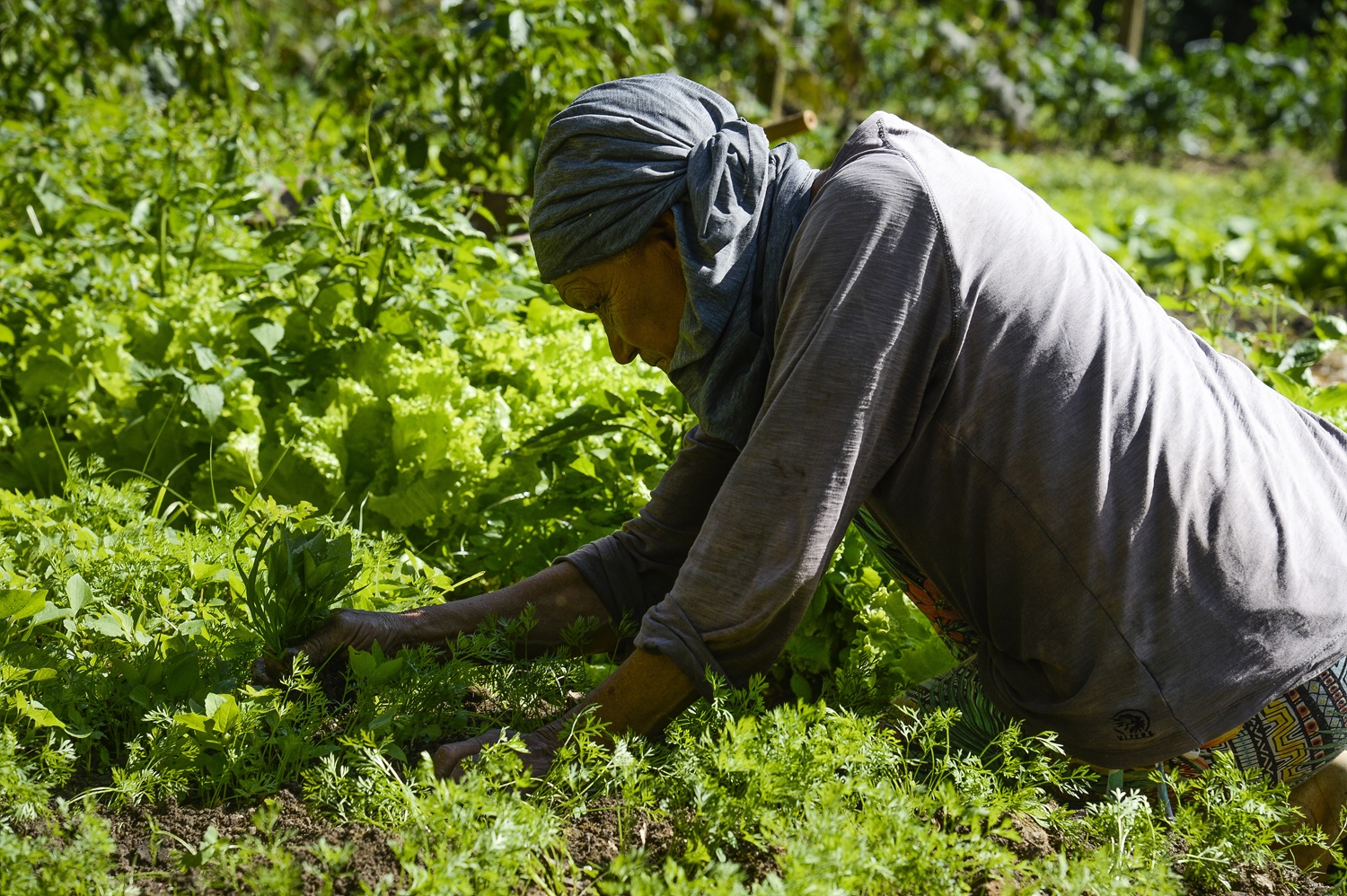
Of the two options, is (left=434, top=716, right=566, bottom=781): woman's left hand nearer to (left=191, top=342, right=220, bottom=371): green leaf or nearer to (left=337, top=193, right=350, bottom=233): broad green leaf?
(left=191, top=342, right=220, bottom=371): green leaf

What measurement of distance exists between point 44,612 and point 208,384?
110 centimetres

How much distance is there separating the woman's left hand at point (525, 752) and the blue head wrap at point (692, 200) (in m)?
0.56

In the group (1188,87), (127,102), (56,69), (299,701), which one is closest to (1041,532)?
(299,701)

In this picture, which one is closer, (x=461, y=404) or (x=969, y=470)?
(x=969, y=470)

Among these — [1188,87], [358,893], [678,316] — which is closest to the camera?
[358,893]

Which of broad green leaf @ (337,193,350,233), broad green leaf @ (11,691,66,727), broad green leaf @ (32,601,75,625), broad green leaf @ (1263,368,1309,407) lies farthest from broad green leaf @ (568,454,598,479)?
broad green leaf @ (1263,368,1309,407)

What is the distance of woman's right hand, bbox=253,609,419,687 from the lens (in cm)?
202

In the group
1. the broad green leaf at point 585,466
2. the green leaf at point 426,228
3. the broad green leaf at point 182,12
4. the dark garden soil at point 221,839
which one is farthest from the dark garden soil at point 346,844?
the broad green leaf at point 182,12

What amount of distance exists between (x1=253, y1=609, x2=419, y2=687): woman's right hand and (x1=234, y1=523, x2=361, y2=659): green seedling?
0.06 feet

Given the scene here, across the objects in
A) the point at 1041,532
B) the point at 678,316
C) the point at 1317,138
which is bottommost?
the point at 1317,138

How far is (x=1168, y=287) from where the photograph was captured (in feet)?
20.0

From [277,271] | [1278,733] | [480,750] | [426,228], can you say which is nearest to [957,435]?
[1278,733]

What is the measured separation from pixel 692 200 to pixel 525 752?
0.81 m

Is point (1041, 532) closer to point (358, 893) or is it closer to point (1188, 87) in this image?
point (358, 893)
